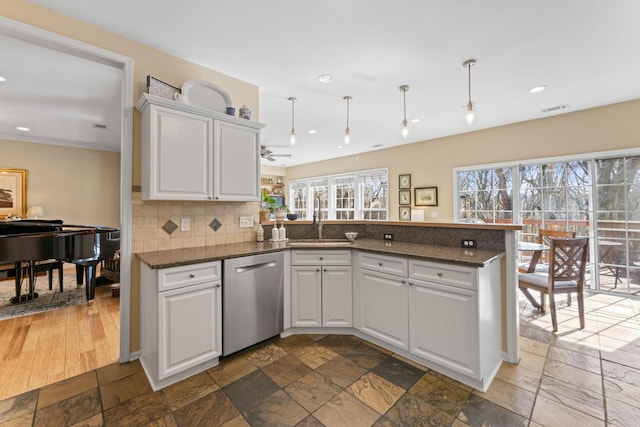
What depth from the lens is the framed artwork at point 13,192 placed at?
5034 mm

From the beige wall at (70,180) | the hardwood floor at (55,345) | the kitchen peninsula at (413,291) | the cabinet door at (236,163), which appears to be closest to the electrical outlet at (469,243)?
the kitchen peninsula at (413,291)

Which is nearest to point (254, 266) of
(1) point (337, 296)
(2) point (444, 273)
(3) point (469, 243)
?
(1) point (337, 296)

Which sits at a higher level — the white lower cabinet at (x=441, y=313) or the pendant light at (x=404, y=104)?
the pendant light at (x=404, y=104)

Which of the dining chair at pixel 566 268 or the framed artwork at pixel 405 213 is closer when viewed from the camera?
the dining chair at pixel 566 268

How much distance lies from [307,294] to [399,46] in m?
2.45

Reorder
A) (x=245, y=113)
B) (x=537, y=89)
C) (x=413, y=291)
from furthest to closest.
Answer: (x=537, y=89)
(x=245, y=113)
(x=413, y=291)

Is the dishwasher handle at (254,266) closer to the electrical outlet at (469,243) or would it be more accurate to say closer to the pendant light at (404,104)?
the electrical outlet at (469,243)

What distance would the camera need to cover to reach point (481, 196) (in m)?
5.01

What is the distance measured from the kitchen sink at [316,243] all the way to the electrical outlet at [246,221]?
49cm

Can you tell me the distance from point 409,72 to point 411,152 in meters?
3.25

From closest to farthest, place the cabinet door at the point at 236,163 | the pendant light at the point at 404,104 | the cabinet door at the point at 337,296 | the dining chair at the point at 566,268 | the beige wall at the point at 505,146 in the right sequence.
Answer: the cabinet door at the point at 236,163, the cabinet door at the point at 337,296, the dining chair at the point at 566,268, the pendant light at the point at 404,104, the beige wall at the point at 505,146

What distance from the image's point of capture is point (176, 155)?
224cm

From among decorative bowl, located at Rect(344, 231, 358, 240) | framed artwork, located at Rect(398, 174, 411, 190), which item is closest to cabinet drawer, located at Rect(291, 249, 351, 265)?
decorative bowl, located at Rect(344, 231, 358, 240)

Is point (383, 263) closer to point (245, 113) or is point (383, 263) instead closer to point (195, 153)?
point (195, 153)
